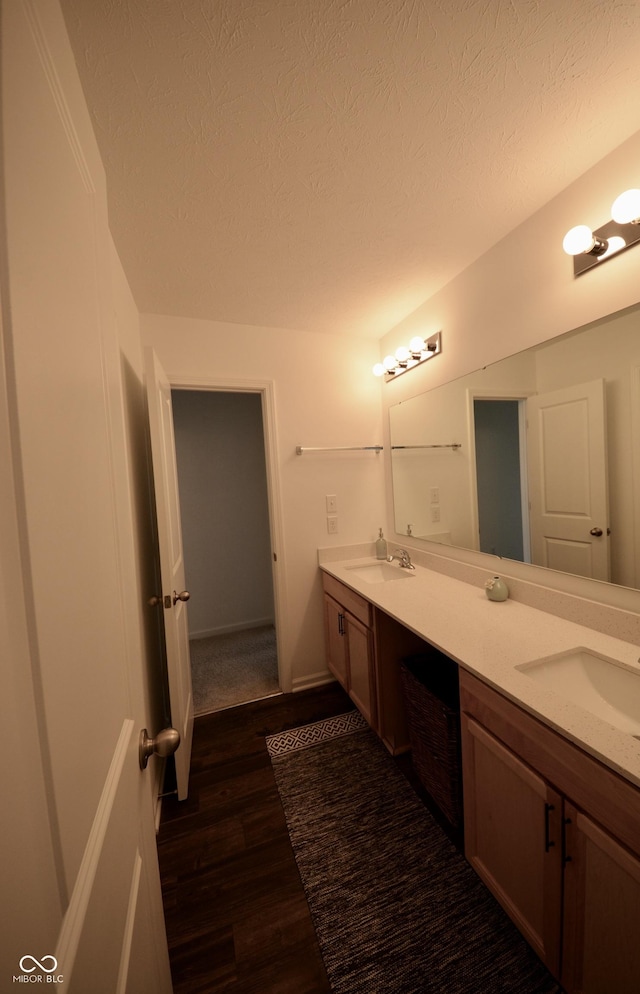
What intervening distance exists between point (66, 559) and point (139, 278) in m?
1.76

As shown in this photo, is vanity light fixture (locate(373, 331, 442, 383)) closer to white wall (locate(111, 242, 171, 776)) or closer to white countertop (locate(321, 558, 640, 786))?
white countertop (locate(321, 558, 640, 786))

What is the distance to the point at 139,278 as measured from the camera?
5.34ft

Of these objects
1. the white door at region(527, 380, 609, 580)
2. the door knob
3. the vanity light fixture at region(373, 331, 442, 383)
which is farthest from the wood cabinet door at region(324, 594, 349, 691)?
the vanity light fixture at region(373, 331, 442, 383)

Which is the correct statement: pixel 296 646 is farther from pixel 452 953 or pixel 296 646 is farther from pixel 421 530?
pixel 452 953

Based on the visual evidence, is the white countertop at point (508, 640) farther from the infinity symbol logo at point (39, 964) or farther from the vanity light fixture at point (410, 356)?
the vanity light fixture at point (410, 356)

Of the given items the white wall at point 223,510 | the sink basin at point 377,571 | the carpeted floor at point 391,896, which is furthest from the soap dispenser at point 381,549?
the white wall at point 223,510

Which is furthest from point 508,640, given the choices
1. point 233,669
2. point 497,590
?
point 233,669

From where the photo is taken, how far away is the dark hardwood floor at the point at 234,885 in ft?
3.22

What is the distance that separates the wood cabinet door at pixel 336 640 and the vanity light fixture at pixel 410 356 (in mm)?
1533

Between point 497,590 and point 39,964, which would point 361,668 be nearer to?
point 497,590

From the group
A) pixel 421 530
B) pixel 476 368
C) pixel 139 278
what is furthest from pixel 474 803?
pixel 139 278
